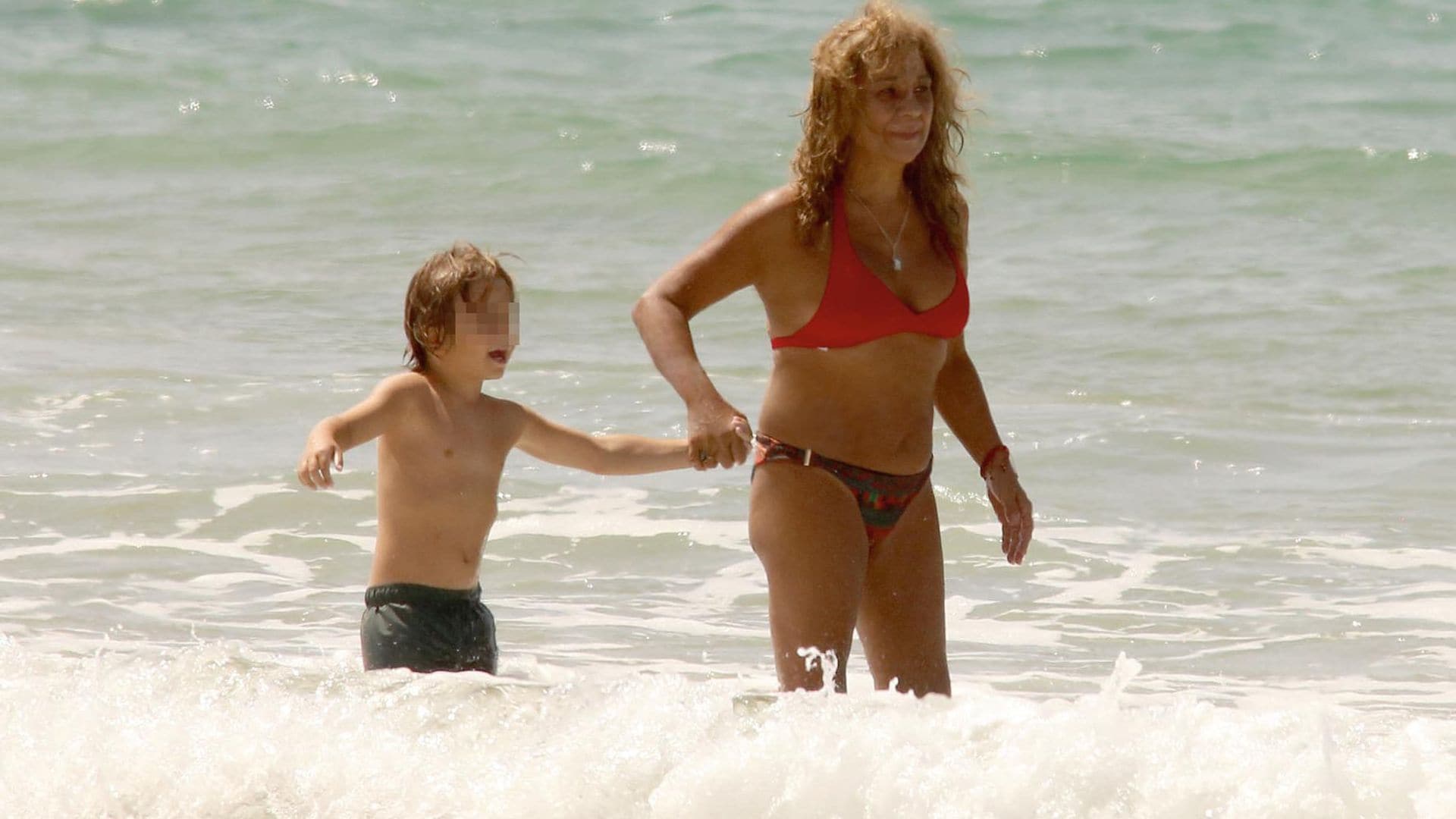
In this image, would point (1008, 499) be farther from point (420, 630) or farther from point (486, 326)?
point (420, 630)

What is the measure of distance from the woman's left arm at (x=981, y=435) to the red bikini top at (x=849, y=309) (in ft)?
1.08

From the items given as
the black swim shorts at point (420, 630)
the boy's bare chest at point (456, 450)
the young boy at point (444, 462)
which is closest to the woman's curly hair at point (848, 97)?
the young boy at point (444, 462)

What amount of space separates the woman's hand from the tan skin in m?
0.66

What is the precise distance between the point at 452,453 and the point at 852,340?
40.7 inches

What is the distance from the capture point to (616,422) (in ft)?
28.0

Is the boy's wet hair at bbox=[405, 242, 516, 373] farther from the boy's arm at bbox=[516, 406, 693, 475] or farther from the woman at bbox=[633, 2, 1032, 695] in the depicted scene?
the woman at bbox=[633, 2, 1032, 695]

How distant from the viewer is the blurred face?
4215 millimetres

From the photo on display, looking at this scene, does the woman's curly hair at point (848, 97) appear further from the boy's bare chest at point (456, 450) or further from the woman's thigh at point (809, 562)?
the boy's bare chest at point (456, 450)

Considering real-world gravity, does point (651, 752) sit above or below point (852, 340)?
below

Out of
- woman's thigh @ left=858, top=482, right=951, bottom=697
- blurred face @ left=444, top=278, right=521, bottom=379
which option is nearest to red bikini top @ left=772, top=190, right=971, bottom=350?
woman's thigh @ left=858, top=482, right=951, bottom=697

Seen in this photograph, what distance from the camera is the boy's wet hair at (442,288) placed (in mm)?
4188

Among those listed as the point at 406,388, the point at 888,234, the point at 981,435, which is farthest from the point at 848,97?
the point at 406,388

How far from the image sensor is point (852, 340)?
3.74 m

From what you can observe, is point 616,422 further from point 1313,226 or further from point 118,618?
point 1313,226
